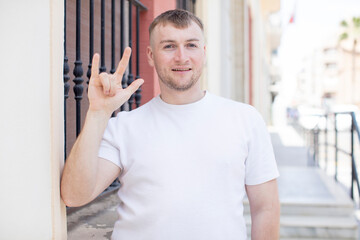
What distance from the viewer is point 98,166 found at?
142cm

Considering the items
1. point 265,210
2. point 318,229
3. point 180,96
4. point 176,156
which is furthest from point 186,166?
point 318,229

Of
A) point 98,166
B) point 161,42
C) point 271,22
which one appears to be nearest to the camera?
point 98,166

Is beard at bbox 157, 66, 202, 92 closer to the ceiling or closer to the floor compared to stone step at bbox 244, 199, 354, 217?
closer to the ceiling

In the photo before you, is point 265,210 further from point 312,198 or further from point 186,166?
point 312,198

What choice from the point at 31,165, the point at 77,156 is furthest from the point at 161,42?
the point at 31,165

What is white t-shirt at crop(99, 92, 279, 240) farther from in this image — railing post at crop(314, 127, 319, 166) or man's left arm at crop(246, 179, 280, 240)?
railing post at crop(314, 127, 319, 166)

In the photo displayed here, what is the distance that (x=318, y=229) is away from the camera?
4148 millimetres

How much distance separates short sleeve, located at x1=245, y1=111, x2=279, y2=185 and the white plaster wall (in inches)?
27.8

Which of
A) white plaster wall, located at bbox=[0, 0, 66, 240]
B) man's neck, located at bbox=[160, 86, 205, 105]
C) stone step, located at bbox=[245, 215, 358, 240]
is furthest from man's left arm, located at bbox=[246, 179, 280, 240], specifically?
A: stone step, located at bbox=[245, 215, 358, 240]

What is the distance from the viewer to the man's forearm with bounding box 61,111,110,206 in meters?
1.33

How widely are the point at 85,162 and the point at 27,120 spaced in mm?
229

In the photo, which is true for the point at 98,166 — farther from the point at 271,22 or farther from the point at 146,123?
the point at 271,22

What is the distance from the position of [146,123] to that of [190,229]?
414 mm

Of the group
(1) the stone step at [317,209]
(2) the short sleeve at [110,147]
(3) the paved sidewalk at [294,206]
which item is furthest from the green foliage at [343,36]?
(2) the short sleeve at [110,147]
